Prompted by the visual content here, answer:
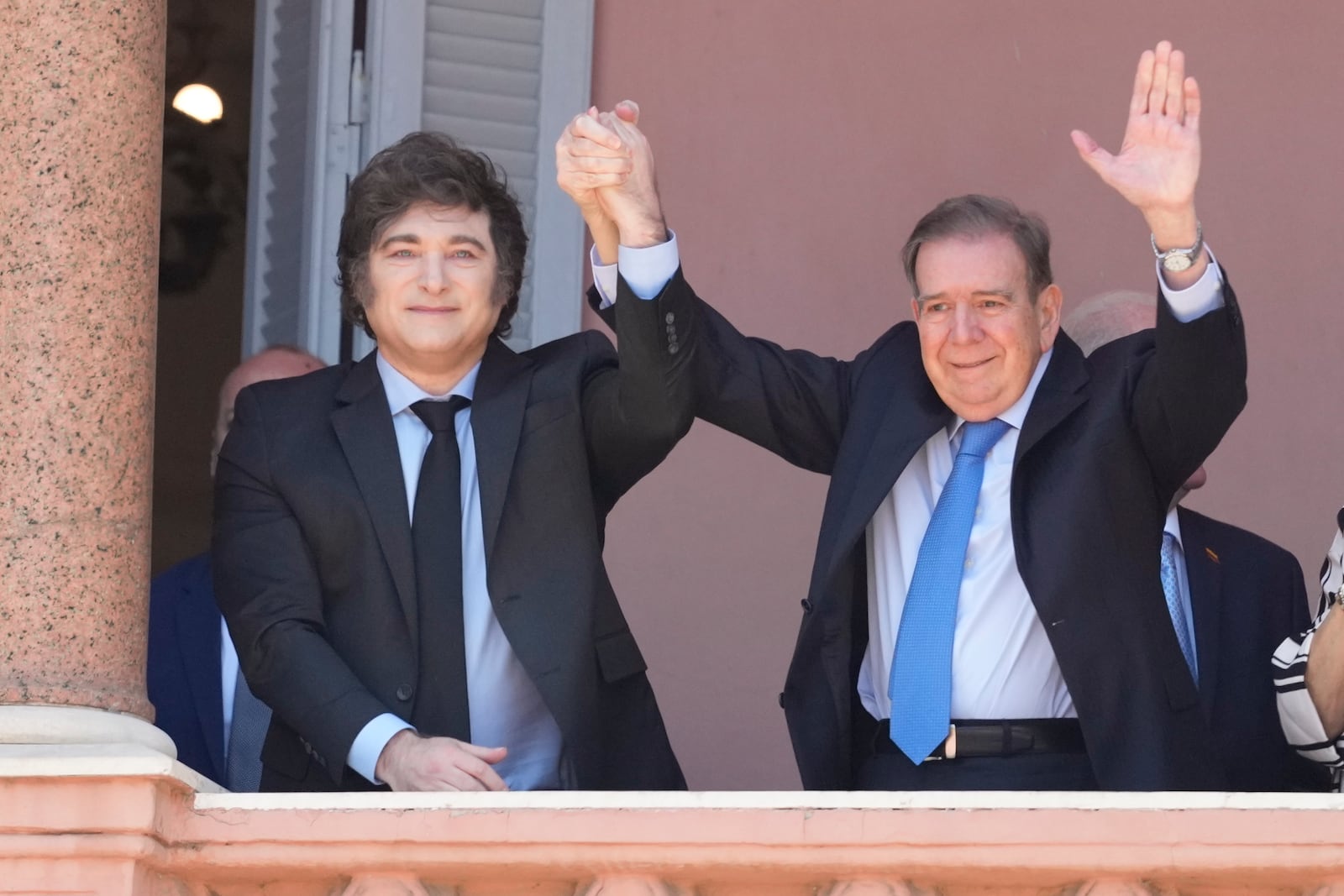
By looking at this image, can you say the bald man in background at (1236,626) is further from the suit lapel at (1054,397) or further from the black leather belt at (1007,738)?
the black leather belt at (1007,738)

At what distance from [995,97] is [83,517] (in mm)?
3397

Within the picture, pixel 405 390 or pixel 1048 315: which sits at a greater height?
pixel 1048 315

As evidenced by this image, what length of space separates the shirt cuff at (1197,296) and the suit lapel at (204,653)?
6.20ft

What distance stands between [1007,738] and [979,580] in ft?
0.89

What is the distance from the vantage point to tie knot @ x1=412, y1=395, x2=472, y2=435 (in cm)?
412

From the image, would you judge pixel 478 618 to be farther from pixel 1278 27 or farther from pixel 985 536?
pixel 1278 27

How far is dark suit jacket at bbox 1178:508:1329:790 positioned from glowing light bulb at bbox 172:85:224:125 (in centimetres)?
536

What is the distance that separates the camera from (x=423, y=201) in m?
4.20

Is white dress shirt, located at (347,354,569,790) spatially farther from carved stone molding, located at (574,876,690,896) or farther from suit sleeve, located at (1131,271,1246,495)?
suit sleeve, located at (1131,271,1246,495)

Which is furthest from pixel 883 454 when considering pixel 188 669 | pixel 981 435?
pixel 188 669

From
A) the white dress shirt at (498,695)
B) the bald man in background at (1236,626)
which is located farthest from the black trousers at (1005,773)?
the white dress shirt at (498,695)

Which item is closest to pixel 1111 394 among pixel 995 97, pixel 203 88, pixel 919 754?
pixel 919 754

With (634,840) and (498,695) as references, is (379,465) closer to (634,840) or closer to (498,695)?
(498,695)

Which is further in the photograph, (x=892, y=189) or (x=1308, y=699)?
(x=892, y=189)
